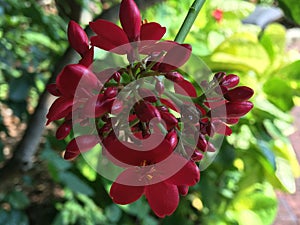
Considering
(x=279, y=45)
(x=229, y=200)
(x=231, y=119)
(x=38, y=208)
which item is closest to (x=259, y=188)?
(x=229, y=200)

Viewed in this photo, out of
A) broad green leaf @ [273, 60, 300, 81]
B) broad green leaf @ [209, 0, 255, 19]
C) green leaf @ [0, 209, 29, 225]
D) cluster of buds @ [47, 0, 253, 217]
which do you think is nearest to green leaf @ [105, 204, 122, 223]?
green leaf @ [0, 209, 29, 225]

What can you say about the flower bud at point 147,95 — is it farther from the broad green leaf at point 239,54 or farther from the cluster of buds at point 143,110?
the broad green leaf at point 239,54

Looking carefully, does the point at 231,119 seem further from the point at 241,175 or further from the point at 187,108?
the point at 241,175

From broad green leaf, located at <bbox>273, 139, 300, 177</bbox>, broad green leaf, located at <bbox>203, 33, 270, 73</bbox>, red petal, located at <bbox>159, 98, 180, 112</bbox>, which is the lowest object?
broad green leaf, located at <bbox>273, 139, 300, 177</bbox>

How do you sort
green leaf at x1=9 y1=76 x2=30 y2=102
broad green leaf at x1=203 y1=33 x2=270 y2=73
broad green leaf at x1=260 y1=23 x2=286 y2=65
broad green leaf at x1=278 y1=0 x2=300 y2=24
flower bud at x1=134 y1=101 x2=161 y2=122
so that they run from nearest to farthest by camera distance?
flower bud at x1=134 y1=101 x2=161 y2=122 → broad green leaf at x1=278 y1=0 x2=300 y2=24 → green leaf at x1=9 y1=76 x2=30 y2=102 → broad green leaf at x1=203 y1=33 x2=270 y2=73 → broad green leaf at x1=260 y1=23 x2=286 y2=65

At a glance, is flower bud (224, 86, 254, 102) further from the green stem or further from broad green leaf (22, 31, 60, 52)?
broad green leaf (22, 31, 60, 52)

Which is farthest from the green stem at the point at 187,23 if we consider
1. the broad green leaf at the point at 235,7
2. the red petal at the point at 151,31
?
the broad green leaf at the point at 235,7

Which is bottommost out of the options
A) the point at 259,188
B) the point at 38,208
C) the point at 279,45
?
the point at 259,188
